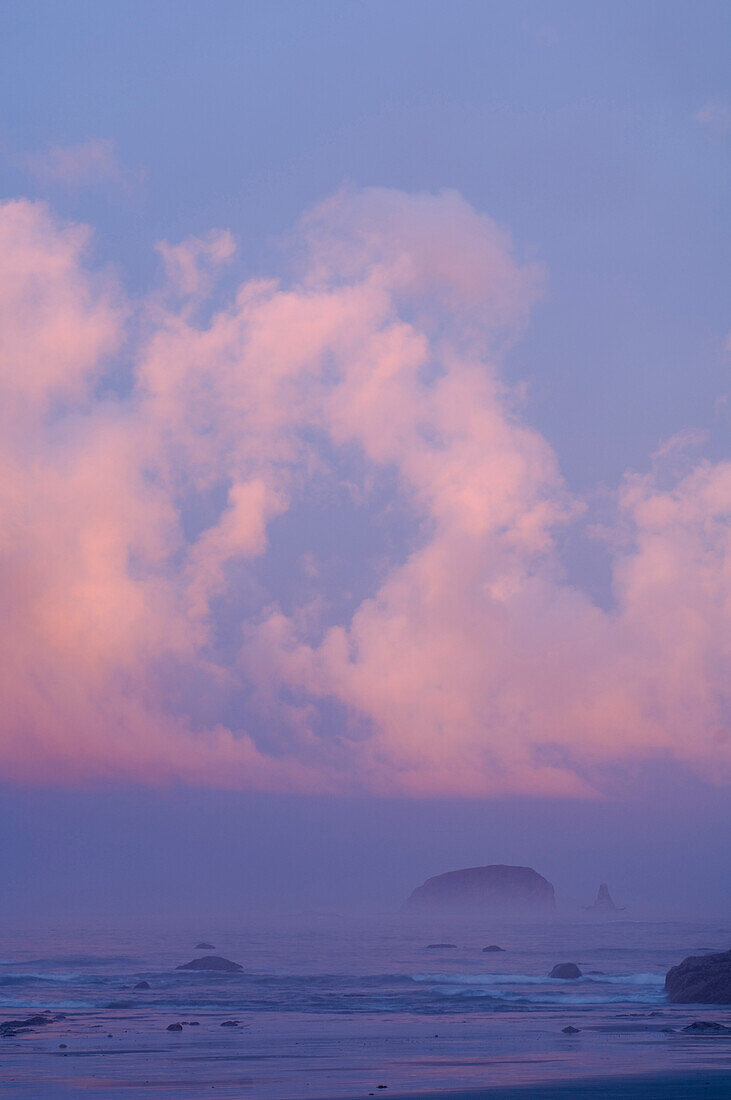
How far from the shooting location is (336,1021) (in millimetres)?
41125

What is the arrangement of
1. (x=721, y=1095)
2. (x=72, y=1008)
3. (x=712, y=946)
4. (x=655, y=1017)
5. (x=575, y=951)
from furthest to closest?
(x=712, y=946)
(x=575, y=951)
(x=72, y=1008)
(x=655, y=1017)
(x=721, y=1095)

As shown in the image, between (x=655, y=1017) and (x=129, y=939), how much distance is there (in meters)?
77.2

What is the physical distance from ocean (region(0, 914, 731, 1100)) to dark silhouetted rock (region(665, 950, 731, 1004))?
1.17 meters

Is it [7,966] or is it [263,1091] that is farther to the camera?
[7,966]

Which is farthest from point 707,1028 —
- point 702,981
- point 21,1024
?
point 21,1024

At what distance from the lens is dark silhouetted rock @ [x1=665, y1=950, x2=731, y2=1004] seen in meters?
45.7

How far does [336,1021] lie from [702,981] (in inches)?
670

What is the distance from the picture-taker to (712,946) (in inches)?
3688

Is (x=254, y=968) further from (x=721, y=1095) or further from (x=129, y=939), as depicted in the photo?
(x=721, y=1095)

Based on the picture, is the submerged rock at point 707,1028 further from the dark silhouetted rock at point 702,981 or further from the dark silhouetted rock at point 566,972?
the dark silhouetted rock at point 566,972

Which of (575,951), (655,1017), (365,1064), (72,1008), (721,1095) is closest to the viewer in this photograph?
(721,1095)

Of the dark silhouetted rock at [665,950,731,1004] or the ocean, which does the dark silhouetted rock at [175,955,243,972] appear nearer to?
the ocean

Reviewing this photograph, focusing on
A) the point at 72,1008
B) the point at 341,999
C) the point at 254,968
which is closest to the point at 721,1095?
the point at 341,999

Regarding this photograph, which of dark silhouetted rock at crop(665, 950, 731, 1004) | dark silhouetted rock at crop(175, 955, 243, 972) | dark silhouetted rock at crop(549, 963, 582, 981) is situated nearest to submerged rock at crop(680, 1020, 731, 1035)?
dark silhouetted rock at crop(665, 950, 731, 1004)
